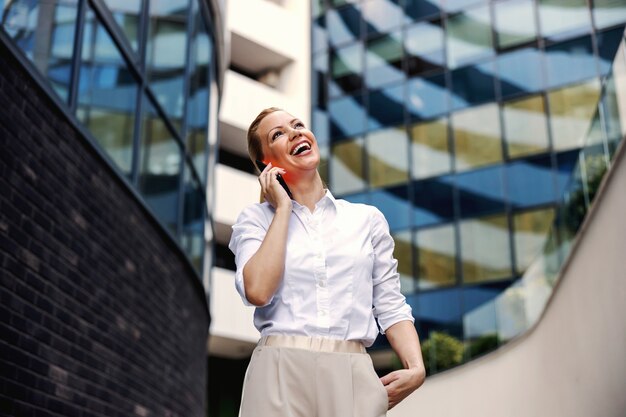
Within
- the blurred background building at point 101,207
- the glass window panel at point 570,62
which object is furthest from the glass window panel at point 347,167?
the blurred background building at point 101,207

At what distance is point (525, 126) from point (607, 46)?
9.01ft

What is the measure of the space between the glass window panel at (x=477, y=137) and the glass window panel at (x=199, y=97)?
38.9 feet

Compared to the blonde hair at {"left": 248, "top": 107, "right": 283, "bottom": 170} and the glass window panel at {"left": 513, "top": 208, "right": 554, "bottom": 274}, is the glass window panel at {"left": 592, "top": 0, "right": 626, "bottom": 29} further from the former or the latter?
the blonde hair at {"left": 248, "top": 107, "right": 283, "bottom": 170}

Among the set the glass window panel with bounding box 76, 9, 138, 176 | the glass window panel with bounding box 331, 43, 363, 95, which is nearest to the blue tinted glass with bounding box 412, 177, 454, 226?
the glass window panel with bounding box 331, 43, 363, 95

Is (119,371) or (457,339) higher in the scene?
(457,339)

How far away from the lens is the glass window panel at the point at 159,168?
25.6 feet

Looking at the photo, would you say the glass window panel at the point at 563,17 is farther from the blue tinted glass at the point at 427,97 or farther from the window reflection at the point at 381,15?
the window reflection at the point at 381,15

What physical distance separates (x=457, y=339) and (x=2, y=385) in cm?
1204

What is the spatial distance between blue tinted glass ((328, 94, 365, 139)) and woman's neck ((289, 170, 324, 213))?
846 inches

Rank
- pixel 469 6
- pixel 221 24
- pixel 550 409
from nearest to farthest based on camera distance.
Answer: pixel 550 409, pixel 221 24, pixel 469 6

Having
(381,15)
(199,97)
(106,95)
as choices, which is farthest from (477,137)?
(106,95)

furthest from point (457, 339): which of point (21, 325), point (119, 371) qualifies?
point (21, 325)

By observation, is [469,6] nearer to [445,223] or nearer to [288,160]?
[445,223]

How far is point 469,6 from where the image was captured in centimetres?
2288
